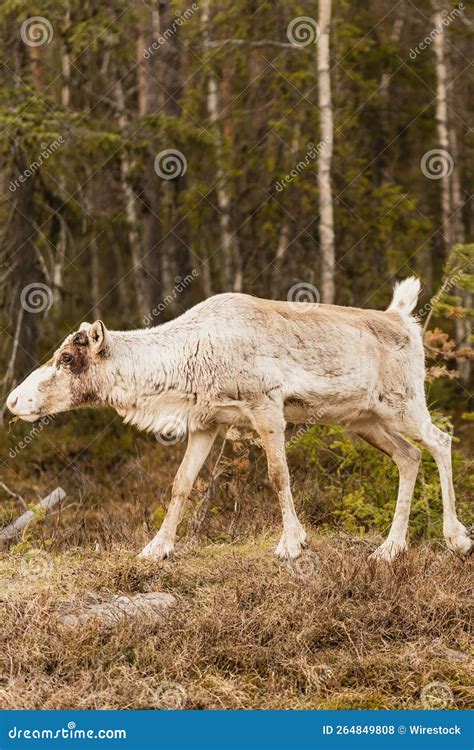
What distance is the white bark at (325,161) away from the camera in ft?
50.1

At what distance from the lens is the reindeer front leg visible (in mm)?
7766

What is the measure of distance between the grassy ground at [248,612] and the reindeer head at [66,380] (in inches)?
44.9

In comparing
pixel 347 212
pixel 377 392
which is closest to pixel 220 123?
pixel 347 212

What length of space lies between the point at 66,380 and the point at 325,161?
9140mm

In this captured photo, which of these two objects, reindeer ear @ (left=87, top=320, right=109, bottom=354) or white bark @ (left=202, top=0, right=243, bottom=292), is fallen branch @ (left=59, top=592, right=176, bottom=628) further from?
white bark @ (left=202, top=0, right=243, bottom=292)

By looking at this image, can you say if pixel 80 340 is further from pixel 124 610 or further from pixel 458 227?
pixel 458 227

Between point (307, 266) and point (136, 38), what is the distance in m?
4.73

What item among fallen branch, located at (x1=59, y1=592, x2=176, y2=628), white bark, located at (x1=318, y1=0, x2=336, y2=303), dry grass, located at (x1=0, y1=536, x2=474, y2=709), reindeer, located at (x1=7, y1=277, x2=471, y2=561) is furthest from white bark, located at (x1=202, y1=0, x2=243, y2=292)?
fallen branch, located at (x1=59, y1=592, x2=176, y2=628)

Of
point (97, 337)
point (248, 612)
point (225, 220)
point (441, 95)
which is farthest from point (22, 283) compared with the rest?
point (441, 95)

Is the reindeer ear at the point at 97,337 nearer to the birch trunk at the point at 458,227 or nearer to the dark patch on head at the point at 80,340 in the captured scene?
the dark patch on head at the point at 80,340

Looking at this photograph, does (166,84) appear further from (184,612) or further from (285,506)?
(184,612)

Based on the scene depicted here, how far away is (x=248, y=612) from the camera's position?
6590 mm

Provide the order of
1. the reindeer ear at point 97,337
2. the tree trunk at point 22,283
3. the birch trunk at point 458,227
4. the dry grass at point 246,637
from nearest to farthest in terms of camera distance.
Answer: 1. the dry grass at point 246,637
2. the reindeer ear at point 97,337
3. the tree trunk at point 22,283
4. the birch trunk at point 458,227

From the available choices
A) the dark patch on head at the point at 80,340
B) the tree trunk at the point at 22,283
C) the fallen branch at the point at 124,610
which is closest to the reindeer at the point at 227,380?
the dark patch on head at the point at 80,340
